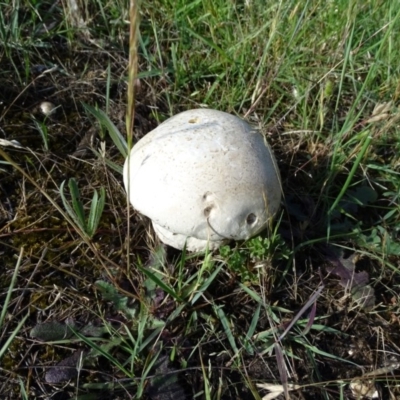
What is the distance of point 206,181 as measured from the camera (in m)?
1.68

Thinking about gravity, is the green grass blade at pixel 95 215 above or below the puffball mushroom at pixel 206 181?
below

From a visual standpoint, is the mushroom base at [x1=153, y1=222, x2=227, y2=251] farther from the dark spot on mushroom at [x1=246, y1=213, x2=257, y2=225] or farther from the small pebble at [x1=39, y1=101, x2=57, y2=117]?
the small pebble at [x1=39, y1=101, x2=57, y2=117]

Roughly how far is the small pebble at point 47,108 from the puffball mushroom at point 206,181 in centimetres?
67

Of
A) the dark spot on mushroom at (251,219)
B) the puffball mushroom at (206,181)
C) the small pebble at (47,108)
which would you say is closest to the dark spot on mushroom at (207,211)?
the puffball mushroom at (206,181)

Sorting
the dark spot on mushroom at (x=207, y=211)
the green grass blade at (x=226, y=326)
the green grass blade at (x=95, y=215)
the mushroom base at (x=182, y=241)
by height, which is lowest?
the green grass blade at (x=226, y=326)

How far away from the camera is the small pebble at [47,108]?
2309 mm

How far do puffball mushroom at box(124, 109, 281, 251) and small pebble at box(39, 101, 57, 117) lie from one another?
2.20 feet

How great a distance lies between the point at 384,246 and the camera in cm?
195

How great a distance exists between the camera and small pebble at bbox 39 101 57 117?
2.31 metres

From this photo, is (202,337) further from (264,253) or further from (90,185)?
(90,185)

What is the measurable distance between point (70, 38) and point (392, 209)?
158 centimetres

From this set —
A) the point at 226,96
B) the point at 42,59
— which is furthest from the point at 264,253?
the point at 42,59

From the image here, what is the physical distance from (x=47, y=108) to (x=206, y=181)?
985 mm

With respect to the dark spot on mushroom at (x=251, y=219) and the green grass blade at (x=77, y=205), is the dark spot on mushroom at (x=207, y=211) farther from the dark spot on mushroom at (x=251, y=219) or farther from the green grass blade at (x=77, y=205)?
the green grass blade at (x=77, y=205)
